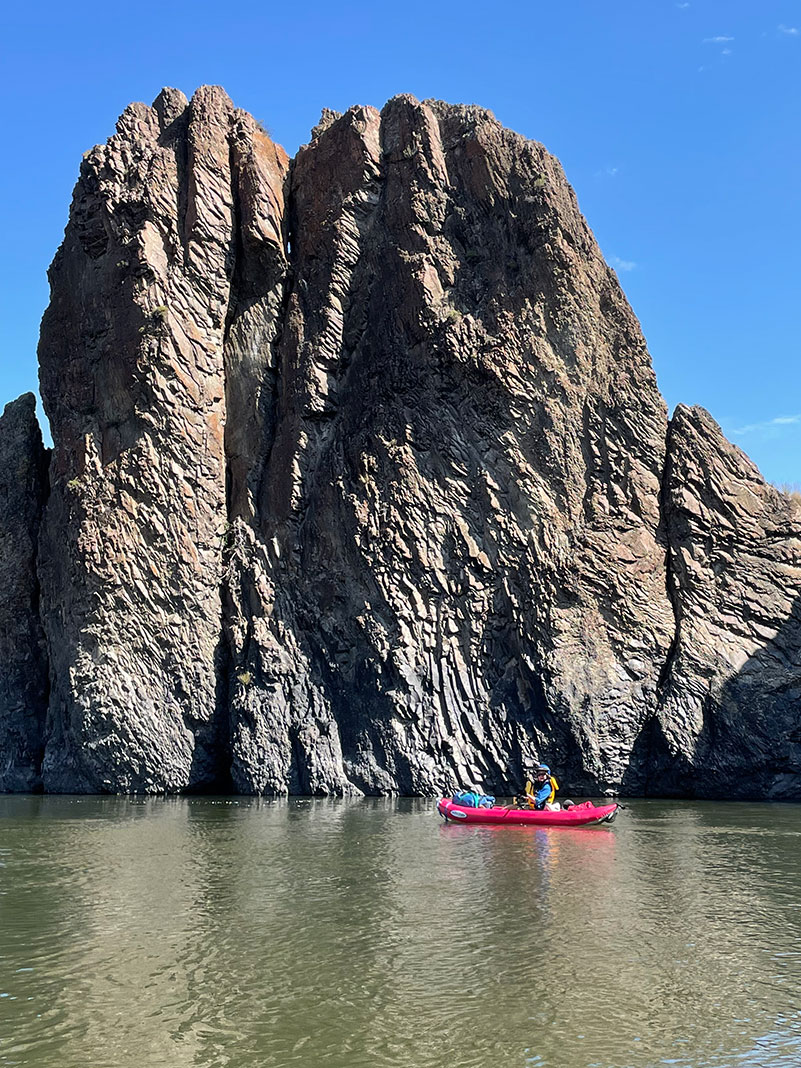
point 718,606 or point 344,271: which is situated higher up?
point 344,271

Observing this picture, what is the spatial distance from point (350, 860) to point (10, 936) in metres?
8.70

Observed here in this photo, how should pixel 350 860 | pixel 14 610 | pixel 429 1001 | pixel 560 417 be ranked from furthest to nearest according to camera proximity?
pixel 14 610 → pixel 560 417 → pixel 350 860 → pixel 429 1001

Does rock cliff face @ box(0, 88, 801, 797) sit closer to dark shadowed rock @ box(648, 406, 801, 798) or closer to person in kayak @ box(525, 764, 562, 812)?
dark shadowed rock @ box(648, 406, 801, 798)

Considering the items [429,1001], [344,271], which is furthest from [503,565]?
[429,1001]

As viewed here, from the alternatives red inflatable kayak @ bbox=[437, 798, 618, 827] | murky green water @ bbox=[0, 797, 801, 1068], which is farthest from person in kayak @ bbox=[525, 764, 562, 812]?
murky green water @ bbox=[0, 797, 801, 1068]

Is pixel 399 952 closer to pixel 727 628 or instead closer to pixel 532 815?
pixel 532 815

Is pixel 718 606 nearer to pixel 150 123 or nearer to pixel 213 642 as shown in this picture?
pixel 213 642

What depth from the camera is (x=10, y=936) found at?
14398 millimetres

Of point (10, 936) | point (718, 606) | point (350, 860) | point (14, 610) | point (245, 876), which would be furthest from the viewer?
point (14, 610)

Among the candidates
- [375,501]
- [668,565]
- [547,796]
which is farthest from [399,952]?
[668,565]

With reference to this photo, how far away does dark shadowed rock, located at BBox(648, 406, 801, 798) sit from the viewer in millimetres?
37719

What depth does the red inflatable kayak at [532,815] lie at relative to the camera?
28359 millimetres

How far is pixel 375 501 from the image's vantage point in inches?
1729

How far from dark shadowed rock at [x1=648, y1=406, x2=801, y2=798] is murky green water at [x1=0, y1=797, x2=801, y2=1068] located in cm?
1298
